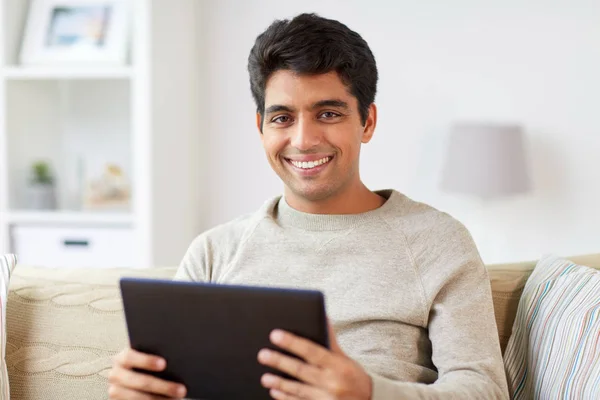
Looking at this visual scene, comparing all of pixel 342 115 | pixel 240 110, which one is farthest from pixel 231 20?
pixel 342 115

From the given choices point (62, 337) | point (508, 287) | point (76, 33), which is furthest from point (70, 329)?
point (76, 33)

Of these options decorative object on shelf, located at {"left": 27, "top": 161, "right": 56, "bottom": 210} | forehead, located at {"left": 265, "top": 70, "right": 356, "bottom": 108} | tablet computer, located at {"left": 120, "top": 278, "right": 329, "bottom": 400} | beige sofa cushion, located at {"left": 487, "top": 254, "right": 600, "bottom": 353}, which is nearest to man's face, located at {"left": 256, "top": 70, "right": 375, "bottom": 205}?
forehead, located at {"left": 265, "top": 70, "right": 356, "bottom": 108}

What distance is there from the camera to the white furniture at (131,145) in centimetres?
292

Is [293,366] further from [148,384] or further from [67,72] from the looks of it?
[67,72]

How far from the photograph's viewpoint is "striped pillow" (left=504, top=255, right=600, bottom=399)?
1394 mm

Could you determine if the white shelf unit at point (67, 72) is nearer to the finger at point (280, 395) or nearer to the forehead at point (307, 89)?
the forehead at point (307, 89)

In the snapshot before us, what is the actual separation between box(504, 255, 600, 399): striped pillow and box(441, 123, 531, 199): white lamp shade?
1258 mm

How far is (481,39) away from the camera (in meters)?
3.04

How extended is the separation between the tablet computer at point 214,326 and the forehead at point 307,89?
54 cm

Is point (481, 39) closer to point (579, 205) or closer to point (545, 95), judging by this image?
point (545, 95)

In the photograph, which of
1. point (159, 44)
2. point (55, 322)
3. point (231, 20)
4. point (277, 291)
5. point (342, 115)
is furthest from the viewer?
point (231, 20)

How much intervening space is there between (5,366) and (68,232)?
1485 millimetres

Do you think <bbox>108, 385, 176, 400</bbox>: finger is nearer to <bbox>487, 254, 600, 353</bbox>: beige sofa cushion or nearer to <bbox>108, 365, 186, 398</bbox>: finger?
<bbox>108, 365, 186, 398</bbox>: finger

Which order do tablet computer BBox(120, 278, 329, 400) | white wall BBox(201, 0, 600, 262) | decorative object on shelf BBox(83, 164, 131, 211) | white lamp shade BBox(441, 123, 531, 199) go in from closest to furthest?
tablet computer BBox(120, 278, 329, 400), white lamp shade BBox(441, 123, 531, 199), white wall BBox(201, 0, 600, 262), decorative object on shelf BBox(83, 164, 131, 211)
